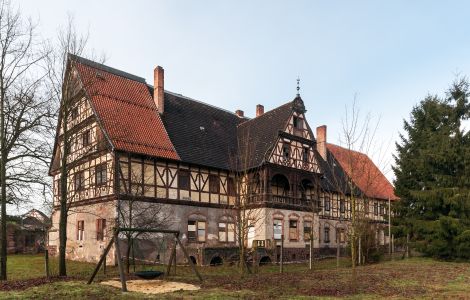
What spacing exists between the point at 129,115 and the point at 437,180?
22.3 m

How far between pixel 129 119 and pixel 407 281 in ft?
68.3

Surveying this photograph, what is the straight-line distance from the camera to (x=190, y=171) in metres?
31.6

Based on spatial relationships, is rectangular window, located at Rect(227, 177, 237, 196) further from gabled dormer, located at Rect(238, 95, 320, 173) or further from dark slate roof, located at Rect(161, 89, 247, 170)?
gabled dormer, located at Rect(238, 95, 320, 173)

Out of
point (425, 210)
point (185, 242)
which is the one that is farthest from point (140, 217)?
point (425, 210)

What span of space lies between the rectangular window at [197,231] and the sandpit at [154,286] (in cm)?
1313

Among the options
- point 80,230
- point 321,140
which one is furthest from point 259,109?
point 80,230

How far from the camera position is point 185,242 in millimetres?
30156

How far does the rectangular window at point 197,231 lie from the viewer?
3080 centimetres

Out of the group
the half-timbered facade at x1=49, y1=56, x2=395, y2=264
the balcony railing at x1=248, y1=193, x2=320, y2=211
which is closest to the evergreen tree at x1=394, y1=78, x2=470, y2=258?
the half-timbered facade at x1=49, y1=56, x2=395, y2=264

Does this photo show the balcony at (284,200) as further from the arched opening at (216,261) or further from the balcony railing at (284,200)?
the arched opening at (216,261)

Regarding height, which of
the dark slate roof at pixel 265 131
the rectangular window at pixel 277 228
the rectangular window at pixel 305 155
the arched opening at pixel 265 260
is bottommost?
the arched opening at pixel 265 260

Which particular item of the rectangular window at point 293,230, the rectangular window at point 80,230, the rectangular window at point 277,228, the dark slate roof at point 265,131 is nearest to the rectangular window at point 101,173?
the rectangular window at point 80,230

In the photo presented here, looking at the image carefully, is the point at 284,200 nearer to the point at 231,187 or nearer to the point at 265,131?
the point at 231,187

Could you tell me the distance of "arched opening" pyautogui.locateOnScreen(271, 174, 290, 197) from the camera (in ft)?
118
